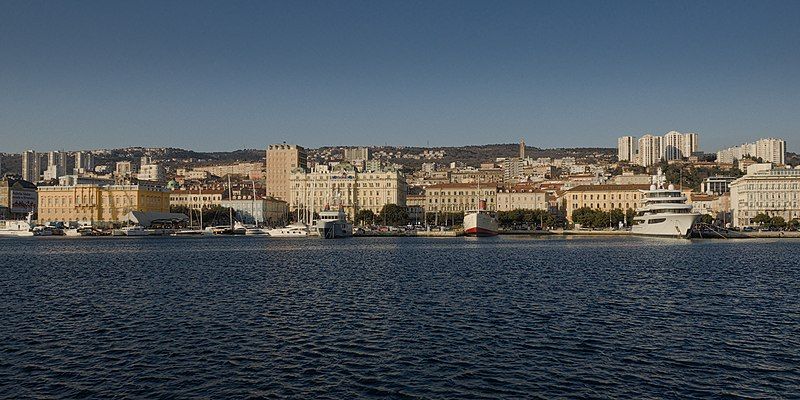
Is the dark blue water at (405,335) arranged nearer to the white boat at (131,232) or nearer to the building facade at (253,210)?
the white boat at (131,232)

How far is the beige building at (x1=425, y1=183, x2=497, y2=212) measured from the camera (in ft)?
474

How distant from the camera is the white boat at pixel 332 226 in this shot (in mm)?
95625

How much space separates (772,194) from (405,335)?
10618 centimetres

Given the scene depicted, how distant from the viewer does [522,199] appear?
142 m

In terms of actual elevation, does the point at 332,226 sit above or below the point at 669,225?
below

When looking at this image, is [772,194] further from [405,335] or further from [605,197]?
[405,335]

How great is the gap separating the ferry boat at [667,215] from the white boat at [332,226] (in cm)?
3661

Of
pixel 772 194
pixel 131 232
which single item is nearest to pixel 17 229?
pixel 131 232

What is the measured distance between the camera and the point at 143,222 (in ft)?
398

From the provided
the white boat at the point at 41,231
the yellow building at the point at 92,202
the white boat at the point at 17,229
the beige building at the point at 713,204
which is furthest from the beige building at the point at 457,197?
the white boat at the point at 17,229

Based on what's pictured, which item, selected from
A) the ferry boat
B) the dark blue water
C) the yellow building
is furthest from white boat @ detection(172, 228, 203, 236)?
the dark blue water

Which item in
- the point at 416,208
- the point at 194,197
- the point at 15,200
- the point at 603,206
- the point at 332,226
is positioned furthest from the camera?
the point at 194,197

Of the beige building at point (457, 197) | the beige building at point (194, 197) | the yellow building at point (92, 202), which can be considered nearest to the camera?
the yellow building at point (92, 202)

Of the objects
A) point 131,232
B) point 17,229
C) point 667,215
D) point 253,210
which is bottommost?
point 131,232
